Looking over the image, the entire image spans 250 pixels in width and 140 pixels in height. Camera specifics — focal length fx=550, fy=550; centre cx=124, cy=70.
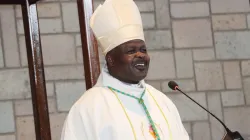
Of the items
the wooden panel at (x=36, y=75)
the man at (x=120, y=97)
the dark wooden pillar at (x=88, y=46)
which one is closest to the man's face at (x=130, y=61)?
the man at (x=120, y=97)

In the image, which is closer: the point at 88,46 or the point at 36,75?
the point at 88,46

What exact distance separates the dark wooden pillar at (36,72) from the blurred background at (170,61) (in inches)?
35.4

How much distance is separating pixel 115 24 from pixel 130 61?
0.18m

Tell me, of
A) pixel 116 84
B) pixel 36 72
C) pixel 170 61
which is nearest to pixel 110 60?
pixel 116 84

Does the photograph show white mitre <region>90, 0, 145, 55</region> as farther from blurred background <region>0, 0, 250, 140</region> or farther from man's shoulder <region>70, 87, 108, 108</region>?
blurred background <region>0, 0, 250, 140</region>

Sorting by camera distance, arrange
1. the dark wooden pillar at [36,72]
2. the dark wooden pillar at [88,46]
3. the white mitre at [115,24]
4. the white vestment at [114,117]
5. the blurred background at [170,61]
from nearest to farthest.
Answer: the white vestment at [114,117] < the white mitre at [115,24] < the dark wooden pillar at [88,46] < the dark wooden pillar at [36,72] < the blurred background at [170,61]

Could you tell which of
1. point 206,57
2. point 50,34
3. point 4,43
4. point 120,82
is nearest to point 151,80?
point 206,57

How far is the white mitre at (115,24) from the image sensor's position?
2.11 m

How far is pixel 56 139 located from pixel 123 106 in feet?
5.71

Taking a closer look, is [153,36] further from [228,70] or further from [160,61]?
[228,70]

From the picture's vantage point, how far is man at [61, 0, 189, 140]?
2.02m

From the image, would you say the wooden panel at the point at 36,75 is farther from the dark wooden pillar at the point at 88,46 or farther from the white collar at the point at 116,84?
the white collar at the point at 116,84

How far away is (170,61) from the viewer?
394 centimetres

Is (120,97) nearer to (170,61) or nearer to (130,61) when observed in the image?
(130,61)
